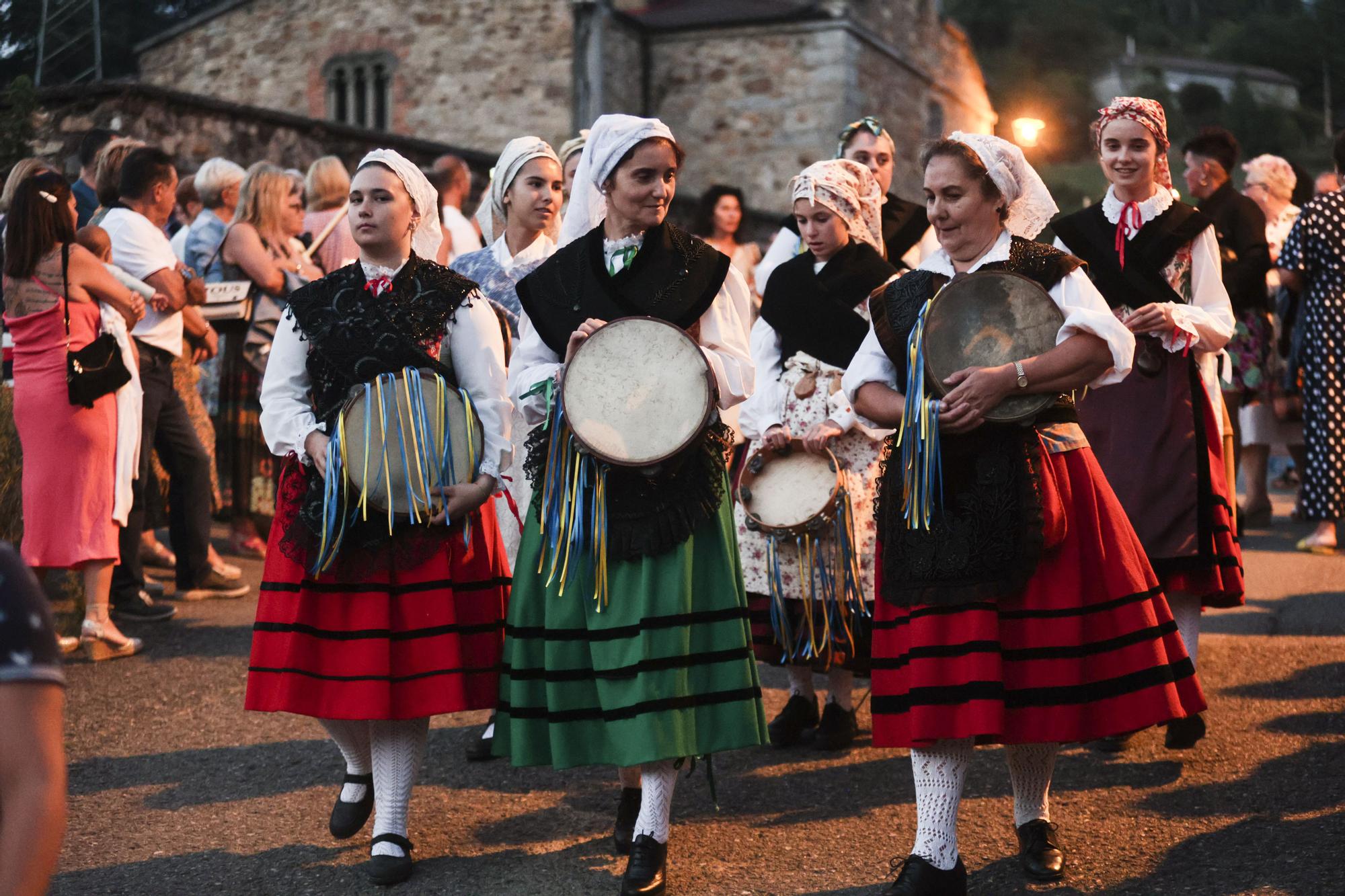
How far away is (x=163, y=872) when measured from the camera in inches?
150

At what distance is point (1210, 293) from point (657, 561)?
2247 millimetres

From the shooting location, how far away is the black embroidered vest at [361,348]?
3.78 meters

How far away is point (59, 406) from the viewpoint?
18.9ft

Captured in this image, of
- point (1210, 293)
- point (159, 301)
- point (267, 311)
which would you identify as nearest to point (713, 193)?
point (267, 311)

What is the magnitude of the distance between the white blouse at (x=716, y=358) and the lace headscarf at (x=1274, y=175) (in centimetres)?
679

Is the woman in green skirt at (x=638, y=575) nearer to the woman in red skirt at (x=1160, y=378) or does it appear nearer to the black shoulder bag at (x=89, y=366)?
the woman in red skirt at (x=1160, y=378)

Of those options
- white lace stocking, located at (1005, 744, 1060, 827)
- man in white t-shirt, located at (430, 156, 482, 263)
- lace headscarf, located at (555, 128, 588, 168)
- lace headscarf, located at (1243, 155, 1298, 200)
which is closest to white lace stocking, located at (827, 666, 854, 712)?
white lace stocking, located at (1005, 744, 1060, 827)

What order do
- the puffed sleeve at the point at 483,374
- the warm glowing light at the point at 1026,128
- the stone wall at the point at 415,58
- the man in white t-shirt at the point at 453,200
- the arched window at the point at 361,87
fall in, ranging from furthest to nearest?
the arched window at the point at 361,87
the stone wall at the point at 415,58
the warm glowing light at the point at 1026,128
the man in white t-shirt at the point at 453,200
the puffed sleeve at the point at 483,374

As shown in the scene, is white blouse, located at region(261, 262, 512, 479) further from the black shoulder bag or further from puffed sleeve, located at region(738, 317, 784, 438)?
the black shoulder bag

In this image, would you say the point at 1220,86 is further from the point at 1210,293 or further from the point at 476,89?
the point at 1210,293

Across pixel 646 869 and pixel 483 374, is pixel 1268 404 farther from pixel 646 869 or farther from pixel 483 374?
pixel 646 869

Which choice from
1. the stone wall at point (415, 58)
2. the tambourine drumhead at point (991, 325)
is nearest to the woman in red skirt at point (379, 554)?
the tambourine drumhead at point (991, 325)

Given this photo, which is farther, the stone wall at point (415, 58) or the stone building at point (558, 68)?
the stone building at point (558, 68)

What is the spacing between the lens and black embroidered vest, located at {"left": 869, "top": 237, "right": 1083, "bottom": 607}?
3.43 m
